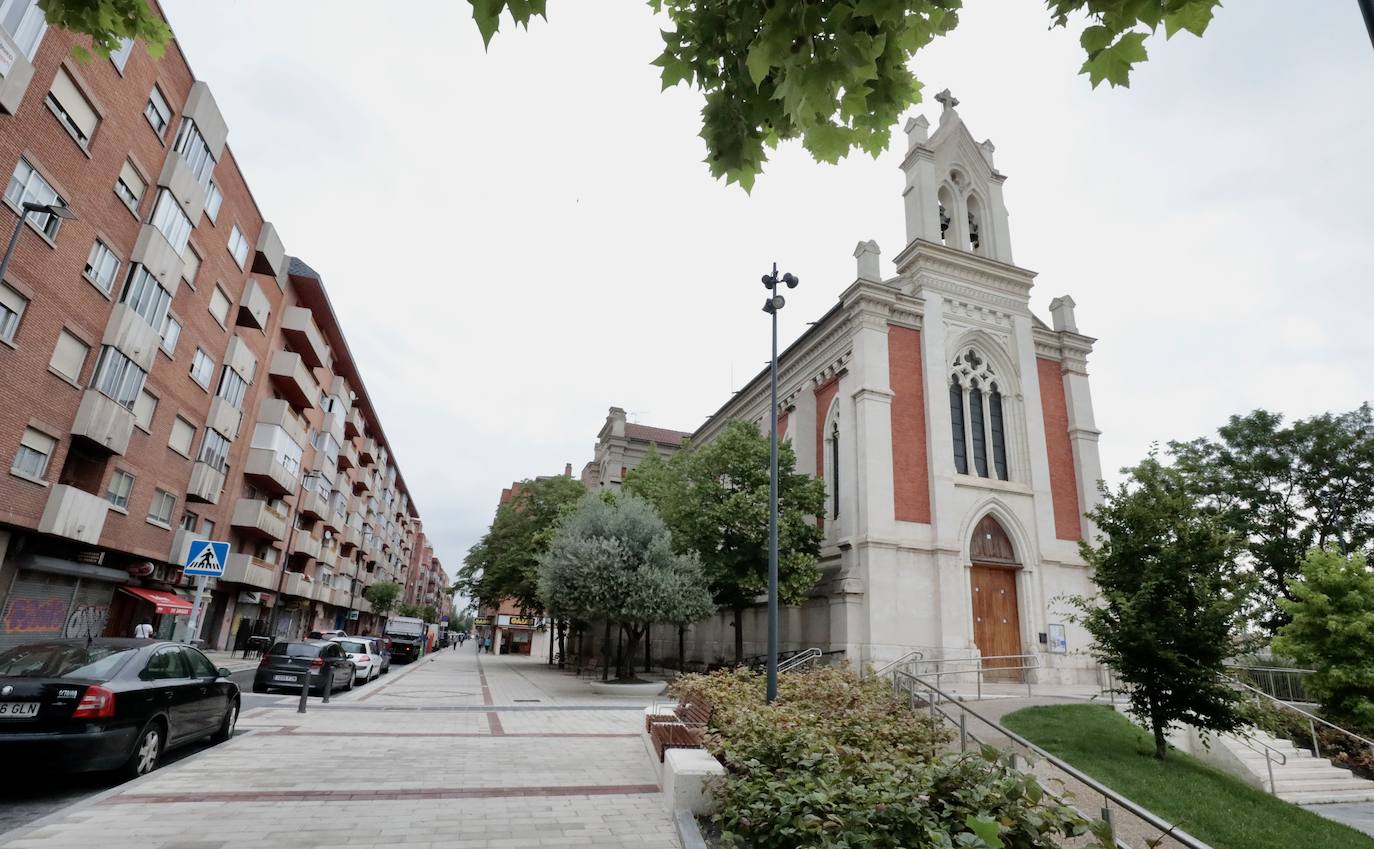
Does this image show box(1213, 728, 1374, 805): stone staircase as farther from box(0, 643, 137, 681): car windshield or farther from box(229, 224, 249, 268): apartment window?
box(229, 224, 249, 268): apartment window

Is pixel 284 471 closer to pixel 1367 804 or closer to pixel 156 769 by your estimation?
pixel 156 769

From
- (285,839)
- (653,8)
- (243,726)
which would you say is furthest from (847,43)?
(243,726)

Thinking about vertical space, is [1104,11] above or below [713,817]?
above

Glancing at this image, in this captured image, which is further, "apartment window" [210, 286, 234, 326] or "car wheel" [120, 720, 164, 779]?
"apartment window" [210, 286, 234, 326]

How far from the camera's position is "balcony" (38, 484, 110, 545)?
1708 centimetres

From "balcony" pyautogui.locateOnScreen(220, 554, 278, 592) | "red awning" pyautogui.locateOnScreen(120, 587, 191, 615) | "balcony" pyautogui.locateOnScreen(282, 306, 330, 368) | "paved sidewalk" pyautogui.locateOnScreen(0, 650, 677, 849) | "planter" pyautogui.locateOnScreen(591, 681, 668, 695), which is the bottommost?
"planter" pyautogui.locateOnScreen(591, 681, 668, 695)

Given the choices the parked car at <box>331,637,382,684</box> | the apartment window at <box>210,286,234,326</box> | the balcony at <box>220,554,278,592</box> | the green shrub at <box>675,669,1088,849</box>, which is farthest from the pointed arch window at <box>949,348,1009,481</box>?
the balcony at <box>220,554,278,592</box>

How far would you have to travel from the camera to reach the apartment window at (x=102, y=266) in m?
18.1

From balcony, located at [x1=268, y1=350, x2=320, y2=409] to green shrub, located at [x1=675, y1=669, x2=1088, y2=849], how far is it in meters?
33.5

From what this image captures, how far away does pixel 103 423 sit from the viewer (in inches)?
736

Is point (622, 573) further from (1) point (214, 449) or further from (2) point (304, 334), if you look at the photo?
(2) point (304, 334)

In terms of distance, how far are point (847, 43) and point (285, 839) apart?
6909 mm

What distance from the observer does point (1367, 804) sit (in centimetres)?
1107

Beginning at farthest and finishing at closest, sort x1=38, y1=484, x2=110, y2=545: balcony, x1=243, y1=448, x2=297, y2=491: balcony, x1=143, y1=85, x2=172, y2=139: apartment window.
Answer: x1=243, y1=448, x2=297, y2=491: balcony, x1=143, y1=85, x2=172, y2=139: apartment window, x1=38, y1=484, x2=110, y2=545: balcony
